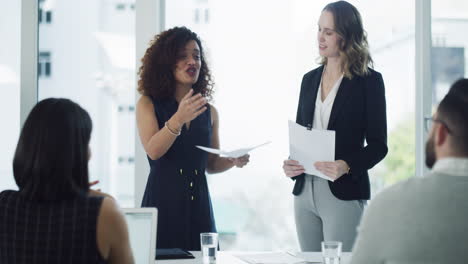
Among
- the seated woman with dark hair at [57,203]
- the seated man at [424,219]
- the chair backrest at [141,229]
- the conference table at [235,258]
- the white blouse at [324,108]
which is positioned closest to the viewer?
the seated man at [424,219]

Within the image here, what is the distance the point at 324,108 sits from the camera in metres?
2.64

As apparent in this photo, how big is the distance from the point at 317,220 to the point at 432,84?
158 cm

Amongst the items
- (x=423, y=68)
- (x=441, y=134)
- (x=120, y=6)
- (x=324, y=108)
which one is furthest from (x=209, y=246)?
(x=423, y=68)

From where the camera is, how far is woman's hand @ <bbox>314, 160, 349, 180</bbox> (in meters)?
2.44

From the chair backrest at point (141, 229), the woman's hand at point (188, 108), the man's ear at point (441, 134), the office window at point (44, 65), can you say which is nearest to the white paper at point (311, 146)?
the woman's hand at point (188, 108)

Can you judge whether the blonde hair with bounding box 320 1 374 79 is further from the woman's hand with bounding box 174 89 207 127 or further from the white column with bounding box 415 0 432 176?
the white column with bounding box 415 0 432 176

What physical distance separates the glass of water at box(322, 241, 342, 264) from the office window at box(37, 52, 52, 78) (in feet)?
7.86

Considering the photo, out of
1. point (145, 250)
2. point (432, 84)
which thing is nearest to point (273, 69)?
point (432, 84)

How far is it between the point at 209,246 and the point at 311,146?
32.1 inches

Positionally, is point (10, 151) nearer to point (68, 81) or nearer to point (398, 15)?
point (68, 81)

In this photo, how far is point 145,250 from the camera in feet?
5.98

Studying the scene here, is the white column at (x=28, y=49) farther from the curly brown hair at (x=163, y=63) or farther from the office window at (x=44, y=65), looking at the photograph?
the curly brown hair at (x=163, y=63)

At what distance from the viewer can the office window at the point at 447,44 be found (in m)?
3.67

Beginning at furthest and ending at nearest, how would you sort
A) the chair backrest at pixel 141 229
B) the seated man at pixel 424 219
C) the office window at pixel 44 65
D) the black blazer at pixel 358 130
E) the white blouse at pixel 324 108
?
the office window at pixel 44 65 → the white blouse at pixel 324 108 → the black blazer at pixel 358 130 → the chair backrest at pixel 141 229 → the seated man at pixel 424 219
